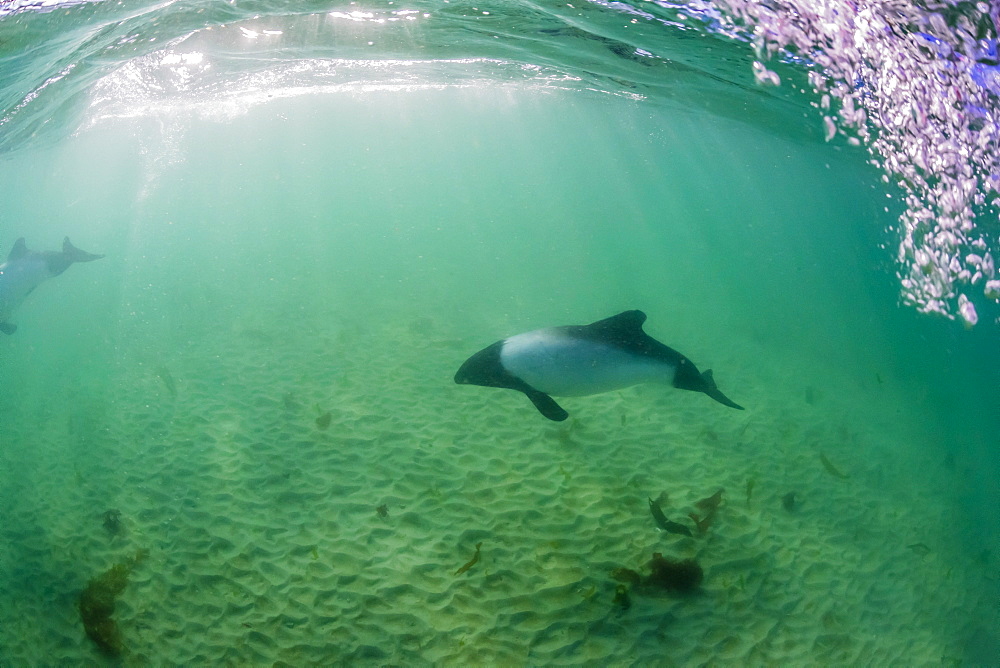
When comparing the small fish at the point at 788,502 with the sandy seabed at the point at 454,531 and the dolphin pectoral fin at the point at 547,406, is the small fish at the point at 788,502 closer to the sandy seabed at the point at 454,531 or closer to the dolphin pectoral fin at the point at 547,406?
the sandy seabed at the point at 454,531

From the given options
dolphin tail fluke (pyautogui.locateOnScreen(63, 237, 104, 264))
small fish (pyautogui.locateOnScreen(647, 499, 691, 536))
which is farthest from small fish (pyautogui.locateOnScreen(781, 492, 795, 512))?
dolphin tail fluke (pyautogui.locateOnScreen(63, 237, 104, 264))

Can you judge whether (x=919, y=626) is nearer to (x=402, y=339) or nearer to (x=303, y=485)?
(x=303, y=485)

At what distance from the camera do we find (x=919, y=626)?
265 inches

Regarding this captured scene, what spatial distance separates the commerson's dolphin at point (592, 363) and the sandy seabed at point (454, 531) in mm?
2076

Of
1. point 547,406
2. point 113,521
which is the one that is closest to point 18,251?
point 113,521

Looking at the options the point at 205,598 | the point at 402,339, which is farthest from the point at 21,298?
the point at 205,598

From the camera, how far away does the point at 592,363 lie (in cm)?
604

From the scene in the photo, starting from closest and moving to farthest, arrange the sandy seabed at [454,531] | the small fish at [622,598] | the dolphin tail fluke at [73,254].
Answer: the sandy seabed at [454,531]
the small fish at [622,598]
the dolphin tail fluke at [73,254]

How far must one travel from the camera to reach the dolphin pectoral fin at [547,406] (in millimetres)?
5770

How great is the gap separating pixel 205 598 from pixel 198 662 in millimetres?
779

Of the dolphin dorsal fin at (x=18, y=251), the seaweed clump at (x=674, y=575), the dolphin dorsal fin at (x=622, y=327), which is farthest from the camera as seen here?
the dolphin dorsal fin at (x=18, y=251)

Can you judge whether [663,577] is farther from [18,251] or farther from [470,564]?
[18,251]

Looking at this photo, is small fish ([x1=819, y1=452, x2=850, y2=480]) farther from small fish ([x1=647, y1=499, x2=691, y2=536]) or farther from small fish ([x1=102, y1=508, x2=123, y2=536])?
small fish ([x1=102, y1=508, x2=123, y2=536])

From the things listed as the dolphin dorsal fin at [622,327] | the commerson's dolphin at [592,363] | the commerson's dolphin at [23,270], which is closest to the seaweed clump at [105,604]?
the commerson's dolphin at [592,363]
